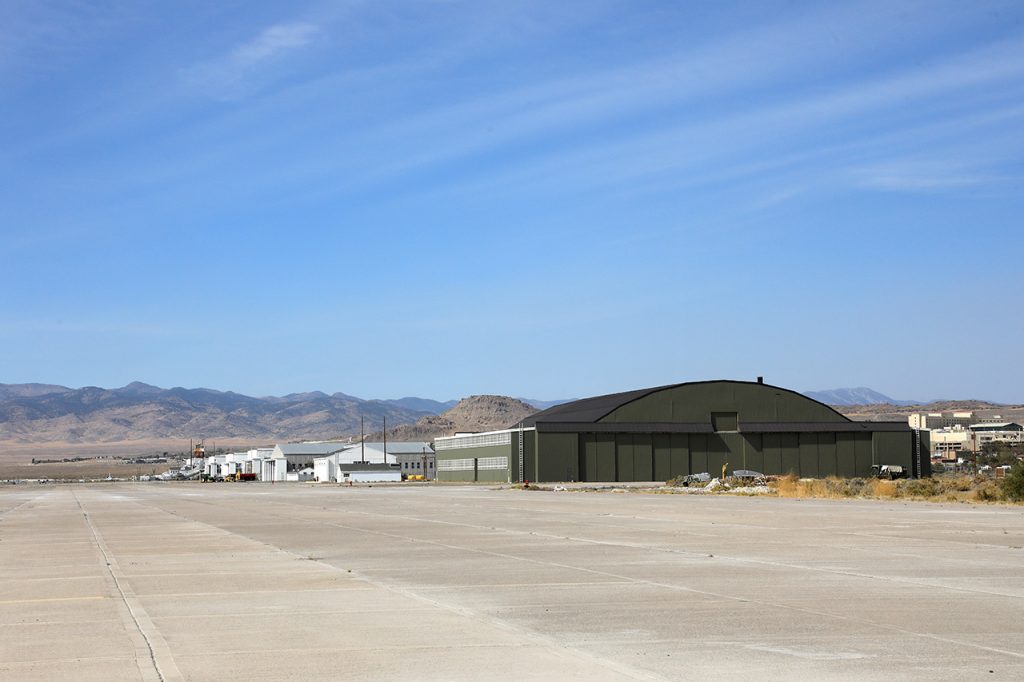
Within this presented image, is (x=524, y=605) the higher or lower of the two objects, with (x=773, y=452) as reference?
higher

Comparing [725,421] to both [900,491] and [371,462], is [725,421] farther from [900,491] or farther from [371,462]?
[371,462]

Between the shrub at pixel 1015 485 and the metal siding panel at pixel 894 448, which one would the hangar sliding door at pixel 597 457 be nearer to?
the metal siding panel at pixel 894 448

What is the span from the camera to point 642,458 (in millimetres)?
100125

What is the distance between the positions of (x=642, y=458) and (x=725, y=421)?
8.73 metres

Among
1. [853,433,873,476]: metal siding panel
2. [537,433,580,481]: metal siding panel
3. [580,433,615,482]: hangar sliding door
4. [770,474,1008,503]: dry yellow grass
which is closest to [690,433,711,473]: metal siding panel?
[580,433,615,482]: hangar sliding door

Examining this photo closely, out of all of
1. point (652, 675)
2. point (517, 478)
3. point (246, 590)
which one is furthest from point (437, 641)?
point (517, 478)

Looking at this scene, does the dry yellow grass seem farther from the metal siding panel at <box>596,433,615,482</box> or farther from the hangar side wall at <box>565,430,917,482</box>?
the hangar side wall at <box>565,430,917,482</box>

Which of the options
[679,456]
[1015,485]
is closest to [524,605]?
[1015,485]

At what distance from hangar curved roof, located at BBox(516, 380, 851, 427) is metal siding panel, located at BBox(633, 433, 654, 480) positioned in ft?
6.06

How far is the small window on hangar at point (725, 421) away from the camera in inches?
4055

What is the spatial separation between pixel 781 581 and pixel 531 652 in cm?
708

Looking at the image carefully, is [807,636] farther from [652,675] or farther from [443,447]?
[443,447]

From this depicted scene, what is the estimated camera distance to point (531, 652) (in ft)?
37.1

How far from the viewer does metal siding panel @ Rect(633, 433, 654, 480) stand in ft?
328
